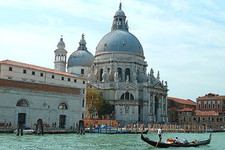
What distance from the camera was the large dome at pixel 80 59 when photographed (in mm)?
76938

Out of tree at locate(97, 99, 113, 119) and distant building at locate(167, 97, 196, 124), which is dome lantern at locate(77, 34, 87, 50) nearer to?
tree at locate(97, 99, 113, 119)

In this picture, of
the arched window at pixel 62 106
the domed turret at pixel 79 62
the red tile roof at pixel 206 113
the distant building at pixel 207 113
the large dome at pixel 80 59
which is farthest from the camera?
the large dome at pixel 80 59

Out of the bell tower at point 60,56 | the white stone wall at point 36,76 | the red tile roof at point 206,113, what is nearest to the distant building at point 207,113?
the red tile roof at point 206,113

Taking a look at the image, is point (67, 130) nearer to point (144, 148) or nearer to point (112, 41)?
point (144, 148)

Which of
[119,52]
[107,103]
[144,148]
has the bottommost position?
[144,148]

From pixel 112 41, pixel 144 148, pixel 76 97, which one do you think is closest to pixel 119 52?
pixel 112 41

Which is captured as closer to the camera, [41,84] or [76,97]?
[41,84]

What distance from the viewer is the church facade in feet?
215

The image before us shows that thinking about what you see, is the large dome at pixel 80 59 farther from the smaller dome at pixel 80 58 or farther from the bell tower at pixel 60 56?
the bell tower at pixel 60 56

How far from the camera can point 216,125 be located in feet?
239

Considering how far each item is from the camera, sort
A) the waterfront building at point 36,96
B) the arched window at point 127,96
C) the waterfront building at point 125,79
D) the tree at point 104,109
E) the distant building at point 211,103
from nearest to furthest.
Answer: the waterfront building at point 36,96, the tree at point 104,109, the waterfront building at point 125,79, the arched window at point 127,96, the distant building at point 211,103

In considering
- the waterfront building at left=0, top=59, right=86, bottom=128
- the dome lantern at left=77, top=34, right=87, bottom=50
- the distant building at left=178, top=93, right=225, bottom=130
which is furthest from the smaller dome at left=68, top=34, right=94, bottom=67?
the waterfront building at left=0, top=59, right=86, bottom=128

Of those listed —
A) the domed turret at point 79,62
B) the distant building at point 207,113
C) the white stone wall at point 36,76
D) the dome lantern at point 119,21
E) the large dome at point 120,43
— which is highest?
the dome lantern at point 119,21

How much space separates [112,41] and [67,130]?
118 ft
